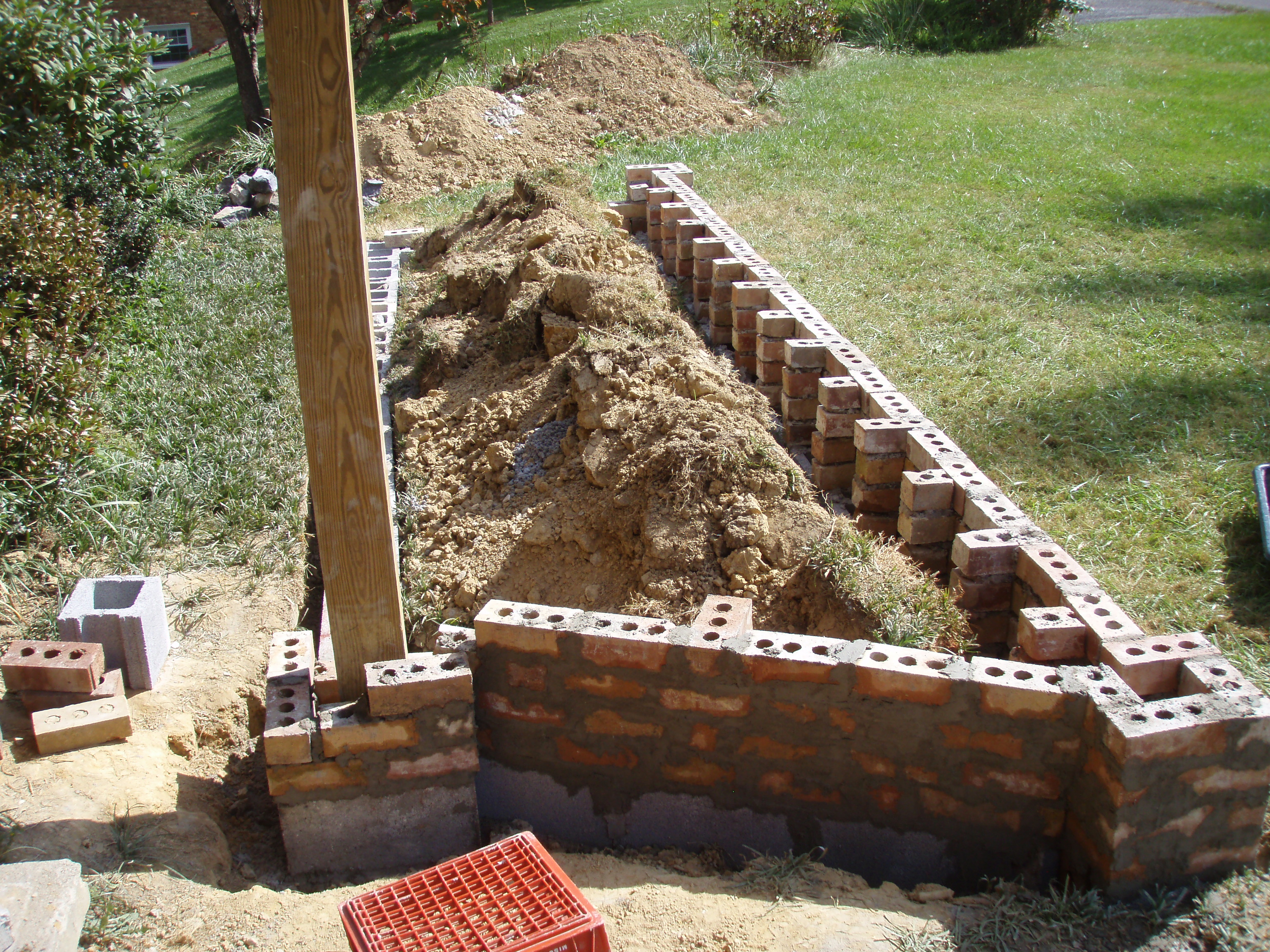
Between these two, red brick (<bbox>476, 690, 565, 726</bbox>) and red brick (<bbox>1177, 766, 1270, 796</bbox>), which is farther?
red brick (<bbox>476, 690, 565, 726</bbox>)

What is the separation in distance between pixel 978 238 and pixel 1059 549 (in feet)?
19.4

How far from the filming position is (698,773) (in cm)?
339

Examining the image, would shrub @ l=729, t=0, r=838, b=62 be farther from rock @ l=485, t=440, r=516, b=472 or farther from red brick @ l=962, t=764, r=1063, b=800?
red brick @ l=962, t=764, r=1063, b=800

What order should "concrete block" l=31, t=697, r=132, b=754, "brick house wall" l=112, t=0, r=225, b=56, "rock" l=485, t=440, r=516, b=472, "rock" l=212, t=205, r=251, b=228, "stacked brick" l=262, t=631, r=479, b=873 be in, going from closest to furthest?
"stacked brick" l=262, t=631, r=479, b=873
"concrete block" l=31, t=697, r=132, b=754
"rock" l=485, t=440, r=516, b=472
"rock" l=212, t=205, r=251, b=228
"brick house wall" l=112, t=0, r=225, b=56

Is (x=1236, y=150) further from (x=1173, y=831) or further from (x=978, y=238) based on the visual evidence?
(x=1173, y=831)

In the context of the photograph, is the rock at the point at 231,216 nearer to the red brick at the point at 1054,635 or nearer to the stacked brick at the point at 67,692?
the stacked brick at the point at 67,692

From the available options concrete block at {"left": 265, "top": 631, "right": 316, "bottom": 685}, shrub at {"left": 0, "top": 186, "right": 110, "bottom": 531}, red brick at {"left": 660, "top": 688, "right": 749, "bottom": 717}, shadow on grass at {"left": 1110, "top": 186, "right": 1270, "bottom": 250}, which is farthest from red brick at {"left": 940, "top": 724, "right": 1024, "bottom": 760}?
shadow on grass at {"left": 1110, "top": 186, "right": 1270, "bottom": 250}

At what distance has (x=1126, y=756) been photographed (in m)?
2.77

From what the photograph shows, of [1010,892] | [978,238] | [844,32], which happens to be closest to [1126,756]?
[1010,892]

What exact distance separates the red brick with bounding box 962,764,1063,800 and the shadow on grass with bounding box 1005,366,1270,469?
111 inches

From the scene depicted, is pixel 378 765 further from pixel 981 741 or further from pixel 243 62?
A: pixel 243 62

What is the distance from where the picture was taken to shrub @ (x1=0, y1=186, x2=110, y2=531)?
16.2ft

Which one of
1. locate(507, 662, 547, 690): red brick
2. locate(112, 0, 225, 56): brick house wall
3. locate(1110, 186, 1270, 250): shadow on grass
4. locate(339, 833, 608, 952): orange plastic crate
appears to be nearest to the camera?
locate(339, 833, 608, 952): orange plastic crate

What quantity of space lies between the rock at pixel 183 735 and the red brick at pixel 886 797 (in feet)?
8.26
